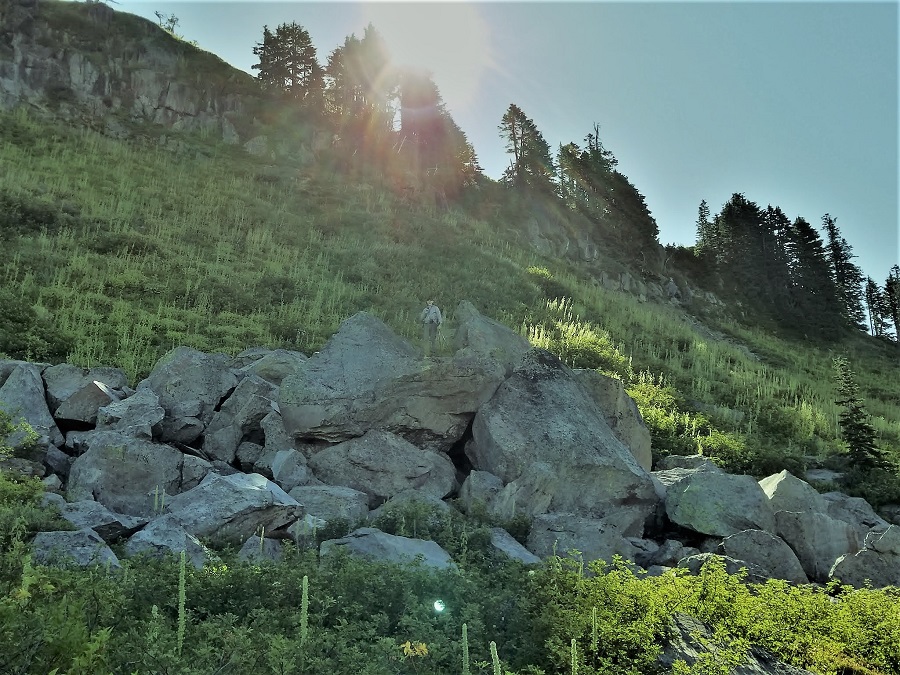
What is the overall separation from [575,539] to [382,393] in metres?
3.55

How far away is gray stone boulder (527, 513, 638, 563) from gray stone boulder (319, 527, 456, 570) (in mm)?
1702

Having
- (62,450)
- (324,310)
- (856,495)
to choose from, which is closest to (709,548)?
(856,495)

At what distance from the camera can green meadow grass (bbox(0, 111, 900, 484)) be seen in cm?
1481

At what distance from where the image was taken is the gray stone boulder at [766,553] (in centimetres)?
788

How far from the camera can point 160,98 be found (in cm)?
3647

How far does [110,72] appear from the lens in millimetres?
35094

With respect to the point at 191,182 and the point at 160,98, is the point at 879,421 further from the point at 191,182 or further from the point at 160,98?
the point at 160,98

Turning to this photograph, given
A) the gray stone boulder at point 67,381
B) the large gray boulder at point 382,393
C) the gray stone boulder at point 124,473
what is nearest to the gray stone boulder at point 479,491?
the large gray boulder at point 382,393

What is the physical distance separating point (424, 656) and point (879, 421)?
19605 millimetres

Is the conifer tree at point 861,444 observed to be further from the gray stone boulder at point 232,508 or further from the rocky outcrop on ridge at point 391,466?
the gray stone boulder at point 232,508

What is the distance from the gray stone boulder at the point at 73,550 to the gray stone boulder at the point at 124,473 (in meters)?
1.70

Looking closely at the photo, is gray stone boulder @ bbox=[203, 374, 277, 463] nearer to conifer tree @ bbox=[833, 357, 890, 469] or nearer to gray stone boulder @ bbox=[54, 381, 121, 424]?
gray stone boulder @ bbox=[54, 381, 121, 424]

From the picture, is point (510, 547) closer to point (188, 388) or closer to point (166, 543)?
point (166, 543)

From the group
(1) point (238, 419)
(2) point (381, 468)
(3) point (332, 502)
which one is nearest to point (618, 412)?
(2) point (381, 468)
